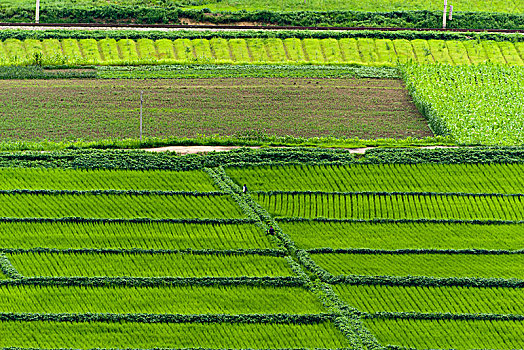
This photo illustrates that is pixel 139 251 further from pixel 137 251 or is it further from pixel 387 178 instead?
pixel 387 178

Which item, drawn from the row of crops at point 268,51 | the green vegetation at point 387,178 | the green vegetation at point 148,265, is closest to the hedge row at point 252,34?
the row of crops at point 268,51

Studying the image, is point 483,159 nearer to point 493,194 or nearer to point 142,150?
point 493,194

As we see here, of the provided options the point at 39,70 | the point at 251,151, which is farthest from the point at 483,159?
the point at 39,70

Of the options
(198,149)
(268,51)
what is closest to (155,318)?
(198,149)

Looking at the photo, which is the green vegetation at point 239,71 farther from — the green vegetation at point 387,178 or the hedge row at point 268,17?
the green vegetation at point 387,178

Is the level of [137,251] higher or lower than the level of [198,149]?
lower

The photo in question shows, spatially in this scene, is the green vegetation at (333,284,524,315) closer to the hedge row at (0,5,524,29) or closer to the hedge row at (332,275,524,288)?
the hedge row at (332,275,524,288)

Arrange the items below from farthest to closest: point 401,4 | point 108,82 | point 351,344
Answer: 1. point 401,4
2. point 108,82
3. point 351,344
